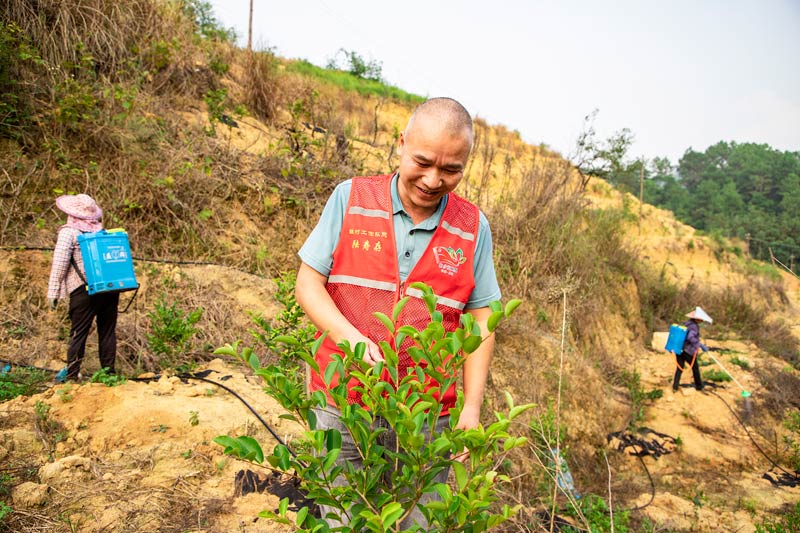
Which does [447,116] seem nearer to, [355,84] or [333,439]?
[333,439]

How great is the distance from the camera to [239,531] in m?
2.37

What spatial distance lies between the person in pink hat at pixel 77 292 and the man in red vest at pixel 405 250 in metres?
3.31

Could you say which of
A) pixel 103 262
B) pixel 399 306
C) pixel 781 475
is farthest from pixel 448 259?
pixel 781 475

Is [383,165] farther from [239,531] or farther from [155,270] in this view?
[239,531]

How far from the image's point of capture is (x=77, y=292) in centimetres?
386

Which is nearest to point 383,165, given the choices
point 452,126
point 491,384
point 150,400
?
point 491,384

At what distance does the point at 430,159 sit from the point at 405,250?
13.1 inches

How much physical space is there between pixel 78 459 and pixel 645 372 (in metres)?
9.81

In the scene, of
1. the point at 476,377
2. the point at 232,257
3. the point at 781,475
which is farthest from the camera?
the point at 781,475

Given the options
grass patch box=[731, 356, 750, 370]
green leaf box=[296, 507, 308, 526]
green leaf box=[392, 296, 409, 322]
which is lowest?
grass patch box=[731, 356, 750, 370]

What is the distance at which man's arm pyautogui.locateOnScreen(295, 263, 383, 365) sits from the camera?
1.21m

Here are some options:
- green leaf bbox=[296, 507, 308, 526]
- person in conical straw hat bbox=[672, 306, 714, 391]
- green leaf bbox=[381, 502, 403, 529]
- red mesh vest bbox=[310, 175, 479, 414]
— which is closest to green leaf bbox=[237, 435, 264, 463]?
green leaf bbox=[296, 507, 308, 526]

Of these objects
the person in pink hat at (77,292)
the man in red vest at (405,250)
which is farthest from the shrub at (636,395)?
the person in pink hat at (77,292)

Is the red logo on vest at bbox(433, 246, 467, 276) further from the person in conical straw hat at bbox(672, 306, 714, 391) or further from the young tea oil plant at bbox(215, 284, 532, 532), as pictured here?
the person in conical straw hat at bbox(672, 306, 714, 391)
